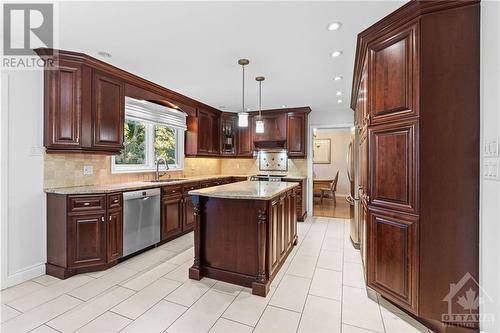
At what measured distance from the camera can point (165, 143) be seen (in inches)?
183

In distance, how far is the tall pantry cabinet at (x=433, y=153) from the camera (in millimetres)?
1678

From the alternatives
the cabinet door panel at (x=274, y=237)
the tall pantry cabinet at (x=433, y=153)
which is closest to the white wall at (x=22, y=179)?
the cabinet door panel at (x=274, y=237)

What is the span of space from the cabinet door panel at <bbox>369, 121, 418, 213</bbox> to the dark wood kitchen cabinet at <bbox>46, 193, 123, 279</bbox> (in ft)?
9.41

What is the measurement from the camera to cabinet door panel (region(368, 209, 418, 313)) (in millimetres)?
1825

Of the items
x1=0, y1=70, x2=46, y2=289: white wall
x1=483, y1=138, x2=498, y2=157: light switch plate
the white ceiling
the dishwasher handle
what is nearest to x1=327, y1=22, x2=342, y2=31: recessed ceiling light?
the white ceiling

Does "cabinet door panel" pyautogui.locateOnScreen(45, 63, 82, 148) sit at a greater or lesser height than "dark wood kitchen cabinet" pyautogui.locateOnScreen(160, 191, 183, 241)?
greater

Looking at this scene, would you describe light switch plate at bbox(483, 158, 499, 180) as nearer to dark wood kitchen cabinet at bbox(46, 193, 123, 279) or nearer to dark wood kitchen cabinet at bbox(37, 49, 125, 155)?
dark wood kitchen cabinet at bbox(46, 193, 123, 279)

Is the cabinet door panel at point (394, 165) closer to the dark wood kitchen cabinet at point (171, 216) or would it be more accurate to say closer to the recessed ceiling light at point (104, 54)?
the dark wood kitchen cabinet at point (171, 216)

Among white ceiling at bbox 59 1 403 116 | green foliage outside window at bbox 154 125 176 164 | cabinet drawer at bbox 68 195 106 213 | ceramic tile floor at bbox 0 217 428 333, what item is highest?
white ceiling at bbox 59 1 403 116

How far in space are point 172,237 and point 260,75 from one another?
2.89 meters

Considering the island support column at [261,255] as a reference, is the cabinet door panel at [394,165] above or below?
above

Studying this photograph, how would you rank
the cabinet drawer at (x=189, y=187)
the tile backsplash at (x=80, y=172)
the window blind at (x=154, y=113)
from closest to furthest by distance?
1. the tile backsplash at (x=80, y=172)
2. the window blind at (x=154, y=113)
3. the cabinet drawer at (x=189, y=187)

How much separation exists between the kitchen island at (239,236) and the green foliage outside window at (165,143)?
227 cm

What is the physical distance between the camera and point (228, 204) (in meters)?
2.53
